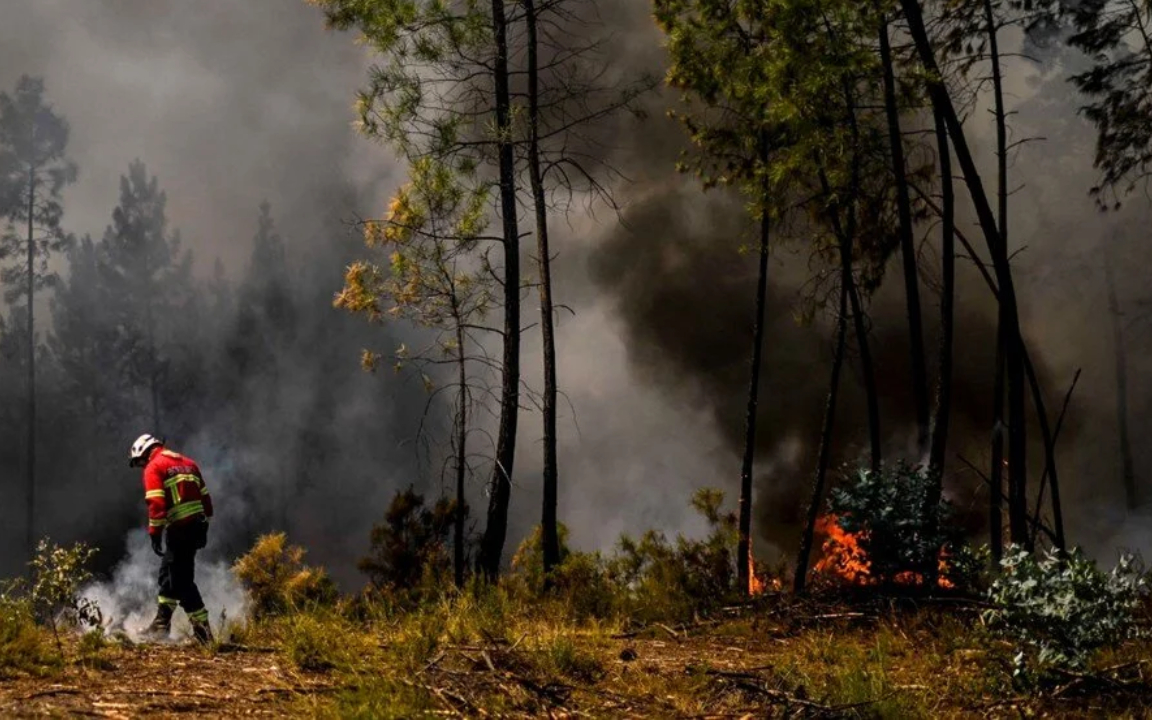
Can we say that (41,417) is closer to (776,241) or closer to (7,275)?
(7,275)

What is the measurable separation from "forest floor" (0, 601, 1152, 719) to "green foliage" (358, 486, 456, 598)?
24.8 feet

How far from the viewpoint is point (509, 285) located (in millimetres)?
12633

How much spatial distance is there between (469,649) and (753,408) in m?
8.90

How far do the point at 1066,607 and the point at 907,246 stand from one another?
7.15 meters

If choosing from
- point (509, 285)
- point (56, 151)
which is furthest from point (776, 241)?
point (56, 151)

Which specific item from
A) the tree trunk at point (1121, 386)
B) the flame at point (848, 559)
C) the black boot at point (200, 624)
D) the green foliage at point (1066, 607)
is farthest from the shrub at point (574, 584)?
the tree trunk at point (1121, 386)

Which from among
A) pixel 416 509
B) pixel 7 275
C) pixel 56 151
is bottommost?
pixel 416 509

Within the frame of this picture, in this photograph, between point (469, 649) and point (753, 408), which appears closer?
point (469, 649)

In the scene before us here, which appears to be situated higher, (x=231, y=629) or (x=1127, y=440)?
(x=1127, y=440)

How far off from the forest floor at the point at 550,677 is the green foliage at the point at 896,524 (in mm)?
856

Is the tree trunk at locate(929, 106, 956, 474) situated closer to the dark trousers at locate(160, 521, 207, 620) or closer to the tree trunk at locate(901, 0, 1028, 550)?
the tree trunk at locate(901, 0, 1028, 550)

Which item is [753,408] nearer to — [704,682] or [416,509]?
[416,509]

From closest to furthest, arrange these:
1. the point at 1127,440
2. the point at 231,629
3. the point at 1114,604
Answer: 1. the point at 1114,604
2. the point at 231,629
3. the point at 1127,440

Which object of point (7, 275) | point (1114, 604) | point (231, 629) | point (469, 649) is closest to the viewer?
point (1114, 604)
